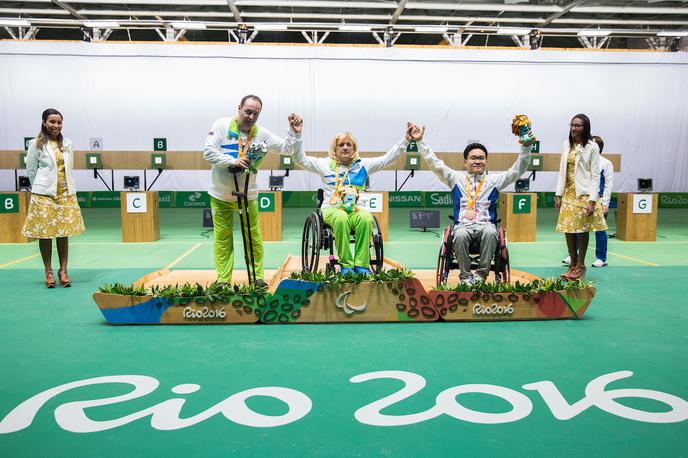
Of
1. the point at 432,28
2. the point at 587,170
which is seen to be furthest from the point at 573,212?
the point at 432,28

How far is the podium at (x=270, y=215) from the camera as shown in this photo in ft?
→ 22.7

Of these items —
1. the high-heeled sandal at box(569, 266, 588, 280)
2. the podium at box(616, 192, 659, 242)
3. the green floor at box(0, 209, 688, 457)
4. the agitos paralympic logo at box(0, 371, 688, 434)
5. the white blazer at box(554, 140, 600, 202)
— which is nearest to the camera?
the green floor at box(0, 209, 688, 457)

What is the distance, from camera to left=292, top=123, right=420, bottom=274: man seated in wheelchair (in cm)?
332

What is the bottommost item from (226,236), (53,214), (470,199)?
(226,236)

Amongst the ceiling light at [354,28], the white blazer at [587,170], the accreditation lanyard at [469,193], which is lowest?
the accreditation lanyard at [469,193]

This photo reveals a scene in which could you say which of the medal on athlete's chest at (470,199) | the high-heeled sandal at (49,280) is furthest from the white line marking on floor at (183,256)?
the medal on athlete's chest at (470,199)

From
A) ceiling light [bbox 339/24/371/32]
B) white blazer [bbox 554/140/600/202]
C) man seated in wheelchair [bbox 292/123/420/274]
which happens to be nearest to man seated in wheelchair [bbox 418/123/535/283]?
man seated in wheelchair [bbox 292/123/420/274]

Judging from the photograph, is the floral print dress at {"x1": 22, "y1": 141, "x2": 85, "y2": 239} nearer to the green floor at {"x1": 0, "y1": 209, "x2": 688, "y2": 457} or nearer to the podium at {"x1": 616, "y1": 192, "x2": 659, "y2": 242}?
the green floor at {"x1": 0, "y1": 209, "x2": 688, "y2": 457}

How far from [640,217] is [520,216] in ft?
5.17

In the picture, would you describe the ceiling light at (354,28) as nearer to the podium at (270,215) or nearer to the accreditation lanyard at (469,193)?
the podium at (270,215)

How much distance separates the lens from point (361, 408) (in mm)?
1920

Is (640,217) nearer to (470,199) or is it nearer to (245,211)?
(470,199)

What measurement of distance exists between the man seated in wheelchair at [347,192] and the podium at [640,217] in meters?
4.70

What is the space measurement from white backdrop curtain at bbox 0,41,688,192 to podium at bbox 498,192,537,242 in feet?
17.3
